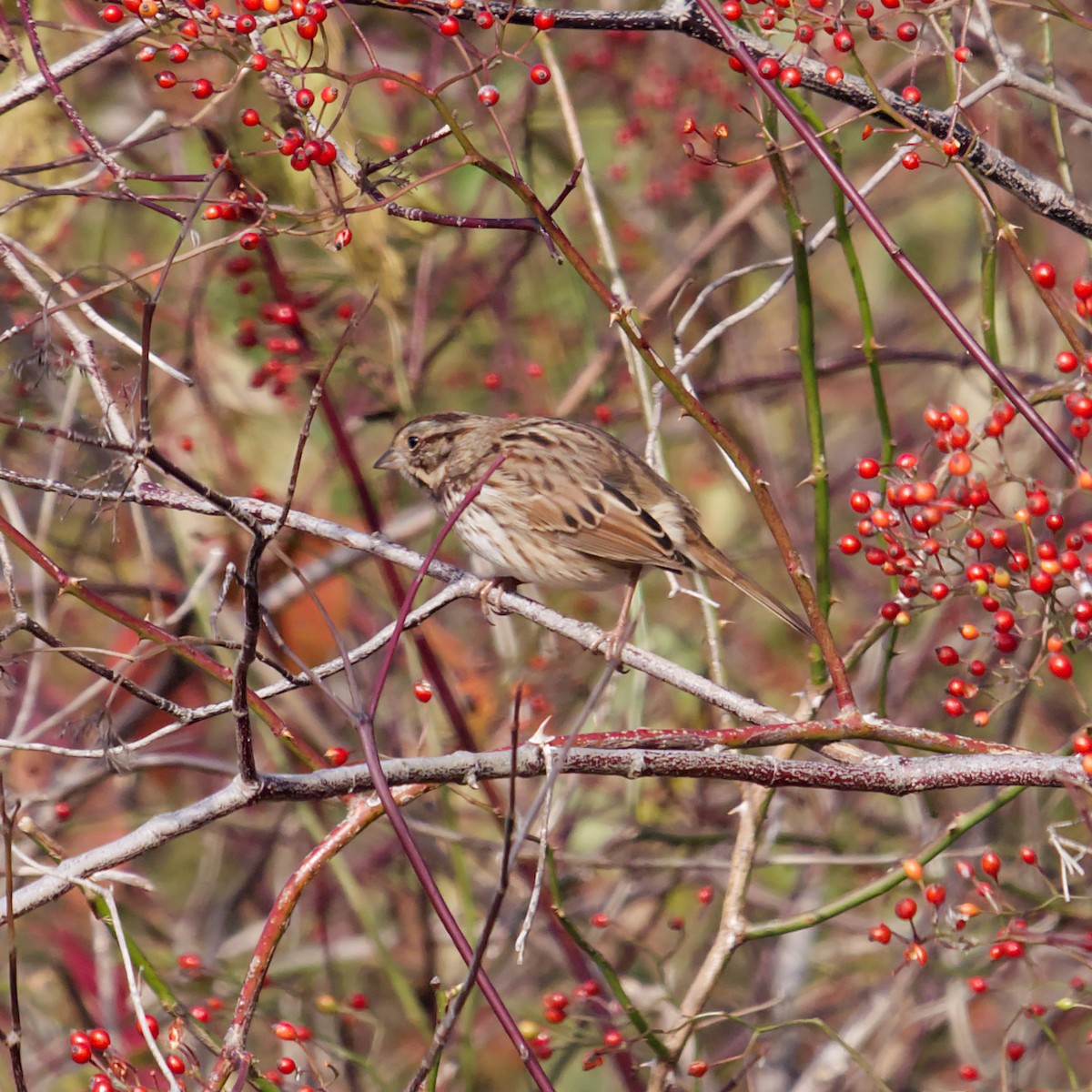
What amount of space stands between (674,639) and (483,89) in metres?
3.82

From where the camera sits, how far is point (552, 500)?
15.9 ft

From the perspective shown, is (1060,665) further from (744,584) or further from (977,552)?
(744,584)

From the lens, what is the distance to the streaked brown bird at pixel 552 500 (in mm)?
4703

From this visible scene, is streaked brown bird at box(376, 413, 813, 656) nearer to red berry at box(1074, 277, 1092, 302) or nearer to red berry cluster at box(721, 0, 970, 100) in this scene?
red berry cluster at box(721, 0, 970, 100)

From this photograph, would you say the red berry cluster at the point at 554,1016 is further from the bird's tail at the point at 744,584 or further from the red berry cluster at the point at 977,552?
the red berry cluster at the point at 977,552

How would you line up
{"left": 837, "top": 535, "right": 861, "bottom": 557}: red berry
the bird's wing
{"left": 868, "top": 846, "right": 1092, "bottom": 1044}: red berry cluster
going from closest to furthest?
{"left": 868, "top": 846, "right": 1092, "bottom": 1044}: red berry cluster → {"left": 837, "top": 535, "right": 861, "bottom": 557}: red berry → the bird's wing

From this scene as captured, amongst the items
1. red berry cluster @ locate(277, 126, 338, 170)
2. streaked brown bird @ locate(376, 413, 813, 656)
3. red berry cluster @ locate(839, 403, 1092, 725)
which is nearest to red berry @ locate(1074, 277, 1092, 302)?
red berry cluster @ locate(839, 403, 1092, 725)

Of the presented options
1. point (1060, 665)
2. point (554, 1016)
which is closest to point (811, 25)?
point (1060, 665)

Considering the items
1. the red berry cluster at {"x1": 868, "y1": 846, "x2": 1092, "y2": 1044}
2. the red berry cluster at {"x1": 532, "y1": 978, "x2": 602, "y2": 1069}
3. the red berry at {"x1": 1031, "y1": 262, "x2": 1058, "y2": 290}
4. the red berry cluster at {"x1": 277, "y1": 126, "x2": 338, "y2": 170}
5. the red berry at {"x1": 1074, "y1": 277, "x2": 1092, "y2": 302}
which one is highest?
the red berry cluster at {"x1": 277, "y1": 126, "x2": 338, "y2": 170}

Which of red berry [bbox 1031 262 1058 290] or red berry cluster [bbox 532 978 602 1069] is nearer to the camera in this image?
red berry [bbox 1031 262 1058 290]

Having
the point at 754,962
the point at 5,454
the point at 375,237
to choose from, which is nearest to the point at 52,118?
the point at 375,237

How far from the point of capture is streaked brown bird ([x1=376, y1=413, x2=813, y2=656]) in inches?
185

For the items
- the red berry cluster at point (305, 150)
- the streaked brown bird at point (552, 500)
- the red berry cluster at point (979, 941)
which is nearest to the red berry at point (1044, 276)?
the red berry cluster at point (979, 941)

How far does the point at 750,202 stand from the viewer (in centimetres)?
584
